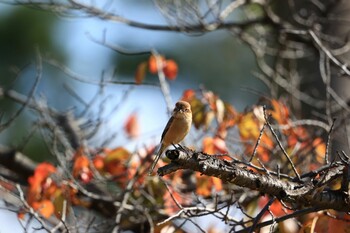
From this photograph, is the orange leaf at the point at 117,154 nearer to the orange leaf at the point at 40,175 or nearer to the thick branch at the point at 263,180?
the orange leaf at the point at 40,175

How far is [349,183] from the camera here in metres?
3.04

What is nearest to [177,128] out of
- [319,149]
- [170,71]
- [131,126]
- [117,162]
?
[117,162]

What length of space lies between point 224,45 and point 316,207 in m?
11.0

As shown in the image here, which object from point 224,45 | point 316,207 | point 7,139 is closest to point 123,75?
point 224,45

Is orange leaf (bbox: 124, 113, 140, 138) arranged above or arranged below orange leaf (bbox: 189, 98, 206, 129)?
above

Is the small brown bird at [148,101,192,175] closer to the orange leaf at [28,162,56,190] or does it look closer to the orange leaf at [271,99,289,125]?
the orange leaf at [271,99,289,125]

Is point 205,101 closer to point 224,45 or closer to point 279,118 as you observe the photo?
point 279,118

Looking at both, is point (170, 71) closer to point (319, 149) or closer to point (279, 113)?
point (279, 113)

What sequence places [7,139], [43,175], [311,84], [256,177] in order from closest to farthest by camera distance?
[256,177]
[43,175]
[311,84]
[7,139]

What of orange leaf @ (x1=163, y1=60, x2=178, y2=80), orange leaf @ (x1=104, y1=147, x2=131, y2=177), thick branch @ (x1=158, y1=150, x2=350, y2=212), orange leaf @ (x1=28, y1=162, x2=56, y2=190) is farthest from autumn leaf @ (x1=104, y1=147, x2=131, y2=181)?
thick branch @ (x1=158, y1=150, x2=350, y2=212)

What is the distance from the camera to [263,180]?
298 centimetres

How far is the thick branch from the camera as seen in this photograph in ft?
9.14

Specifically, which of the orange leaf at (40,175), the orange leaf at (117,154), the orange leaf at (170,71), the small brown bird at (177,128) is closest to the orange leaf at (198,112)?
the orange leaf at (117,154)

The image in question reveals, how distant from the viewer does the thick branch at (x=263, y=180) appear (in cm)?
279
